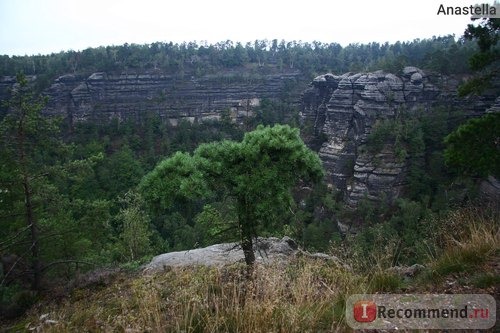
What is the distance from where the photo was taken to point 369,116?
4416 cm

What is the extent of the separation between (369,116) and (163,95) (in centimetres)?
4382

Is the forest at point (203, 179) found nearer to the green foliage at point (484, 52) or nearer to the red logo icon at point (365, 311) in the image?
the green foliage at point (484, 52)

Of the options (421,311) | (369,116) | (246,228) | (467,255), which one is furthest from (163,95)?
(421,311)

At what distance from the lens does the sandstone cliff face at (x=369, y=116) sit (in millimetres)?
39406

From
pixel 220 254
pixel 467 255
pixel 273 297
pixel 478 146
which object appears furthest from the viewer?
pixel 220 254

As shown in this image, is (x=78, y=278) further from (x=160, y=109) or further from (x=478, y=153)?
(x=160, y=109)

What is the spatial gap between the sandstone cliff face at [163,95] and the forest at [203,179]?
10.7 ft

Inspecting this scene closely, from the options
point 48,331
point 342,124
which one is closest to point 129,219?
point 48,331

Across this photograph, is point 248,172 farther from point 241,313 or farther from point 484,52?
point 484,52

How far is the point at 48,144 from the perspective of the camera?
381 inches

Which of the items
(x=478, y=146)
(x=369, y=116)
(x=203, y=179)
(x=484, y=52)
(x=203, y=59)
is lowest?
(x=369, y=116)

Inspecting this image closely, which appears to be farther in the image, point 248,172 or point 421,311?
point 248,172

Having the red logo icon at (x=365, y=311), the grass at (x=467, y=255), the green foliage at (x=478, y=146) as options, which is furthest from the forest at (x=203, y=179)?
the red logo icon at (x=365, y=311)

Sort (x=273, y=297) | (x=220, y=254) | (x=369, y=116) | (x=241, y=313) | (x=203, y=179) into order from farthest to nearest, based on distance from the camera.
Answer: (x=369, y=116)
(x=220, y=254)
(x=203, y=179)
(x=273, y=297)
(x=241, y=313)
